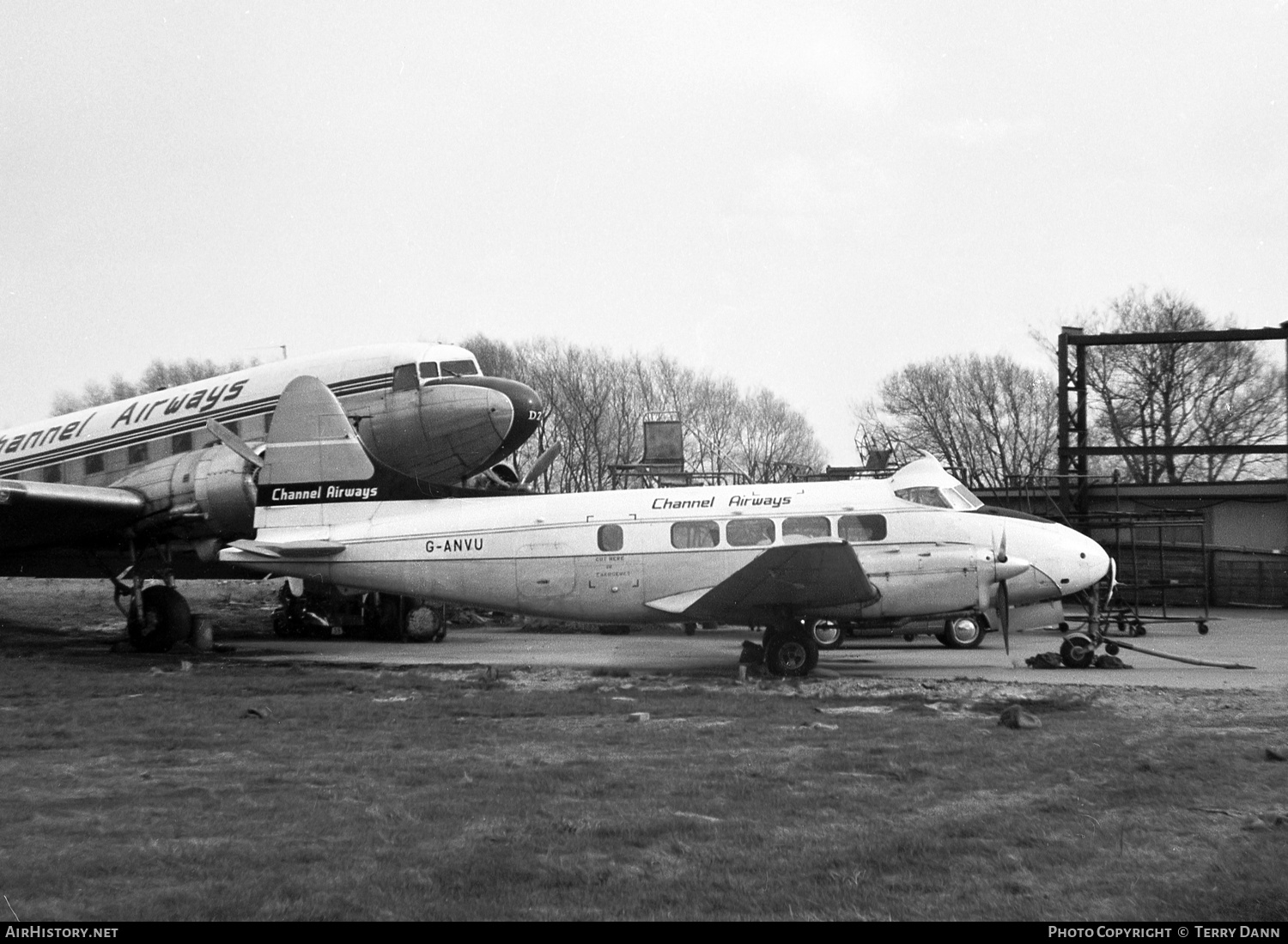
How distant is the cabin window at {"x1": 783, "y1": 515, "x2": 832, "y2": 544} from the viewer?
17.4 meters

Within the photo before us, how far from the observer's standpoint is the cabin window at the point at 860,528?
57.3 feet

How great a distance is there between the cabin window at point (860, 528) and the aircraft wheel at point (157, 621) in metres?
12.2

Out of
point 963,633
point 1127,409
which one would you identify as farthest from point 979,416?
point 963,633

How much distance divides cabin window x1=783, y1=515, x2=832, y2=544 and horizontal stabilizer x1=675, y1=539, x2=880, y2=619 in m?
0.24

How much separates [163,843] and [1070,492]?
35.2 meters

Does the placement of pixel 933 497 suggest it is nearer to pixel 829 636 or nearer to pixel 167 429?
pixel 829 636

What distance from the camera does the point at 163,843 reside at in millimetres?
6801

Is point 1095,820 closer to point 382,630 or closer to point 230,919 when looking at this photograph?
point 230,919

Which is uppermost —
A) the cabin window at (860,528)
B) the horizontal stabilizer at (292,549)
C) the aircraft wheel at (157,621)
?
the cabin window at (860,528)

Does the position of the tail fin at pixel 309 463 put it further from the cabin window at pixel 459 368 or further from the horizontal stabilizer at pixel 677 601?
the horizontal stabilizer at pixel 677 601

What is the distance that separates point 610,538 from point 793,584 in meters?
3.03

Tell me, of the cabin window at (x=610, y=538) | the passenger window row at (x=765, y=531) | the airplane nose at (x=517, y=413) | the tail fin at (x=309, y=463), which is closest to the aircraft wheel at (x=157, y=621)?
the tail fin at (x=309, y=463)

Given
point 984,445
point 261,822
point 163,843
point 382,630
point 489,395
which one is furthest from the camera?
point 984,445
